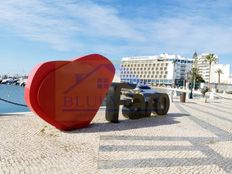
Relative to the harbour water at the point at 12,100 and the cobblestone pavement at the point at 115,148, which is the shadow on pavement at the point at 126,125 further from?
the harbour water at the point at 12,100

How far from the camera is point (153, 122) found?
454 inches

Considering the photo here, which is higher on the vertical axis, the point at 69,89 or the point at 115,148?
the point at 69,89

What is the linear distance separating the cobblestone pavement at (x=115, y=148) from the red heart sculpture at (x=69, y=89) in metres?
0.55

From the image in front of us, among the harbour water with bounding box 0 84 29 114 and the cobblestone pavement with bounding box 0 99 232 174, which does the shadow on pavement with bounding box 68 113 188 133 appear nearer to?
the cobblestone pavement with bounding box 0 99 232 174

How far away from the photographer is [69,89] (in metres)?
9.16

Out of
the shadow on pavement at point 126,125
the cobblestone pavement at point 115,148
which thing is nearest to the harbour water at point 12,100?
the cobblestone pavement at point 115,148

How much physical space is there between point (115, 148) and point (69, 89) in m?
2.84

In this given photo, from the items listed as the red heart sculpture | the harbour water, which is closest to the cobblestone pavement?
the red heart sculpture

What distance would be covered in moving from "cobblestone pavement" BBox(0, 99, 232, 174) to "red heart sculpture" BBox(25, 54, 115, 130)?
0.55 meters

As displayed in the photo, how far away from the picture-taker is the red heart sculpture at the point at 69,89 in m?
8.43

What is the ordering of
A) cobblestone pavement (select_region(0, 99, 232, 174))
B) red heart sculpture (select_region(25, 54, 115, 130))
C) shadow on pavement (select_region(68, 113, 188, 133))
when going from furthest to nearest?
shadow on pavement (select_region(68, 113, 188, 133)), red heart sculpture (select_region(25, 54, 115, 130)), cobblestone pavement (select_region(0, 99, 232, 174))

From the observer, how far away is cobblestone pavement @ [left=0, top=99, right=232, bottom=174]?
19.2 feet

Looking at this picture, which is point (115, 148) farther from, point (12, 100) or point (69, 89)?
point (12, 100)

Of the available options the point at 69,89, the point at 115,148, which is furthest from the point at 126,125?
the point at 115,148
